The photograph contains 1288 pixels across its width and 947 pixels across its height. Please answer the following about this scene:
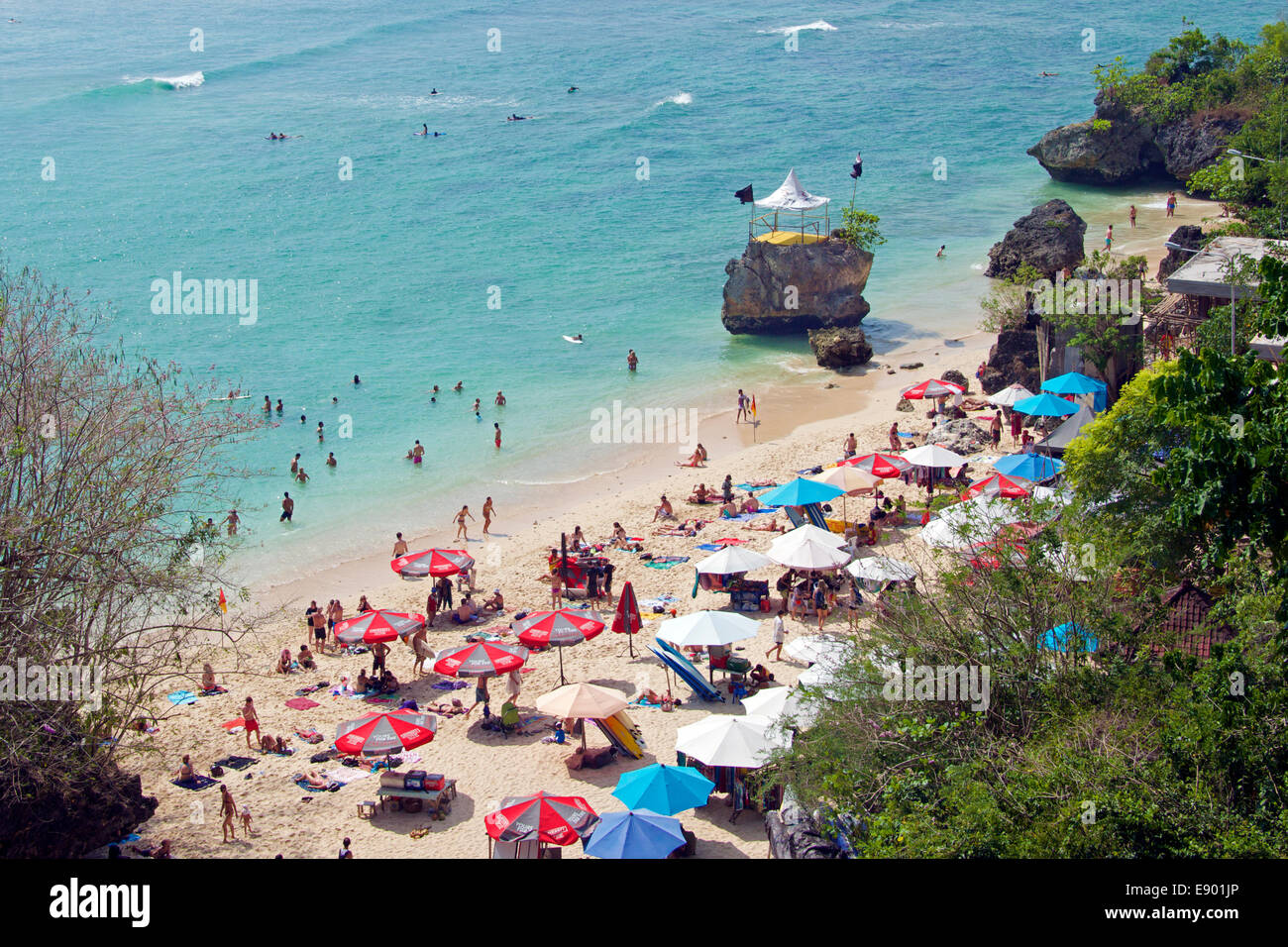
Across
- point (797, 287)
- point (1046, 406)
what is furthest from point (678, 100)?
point (1046, 406)

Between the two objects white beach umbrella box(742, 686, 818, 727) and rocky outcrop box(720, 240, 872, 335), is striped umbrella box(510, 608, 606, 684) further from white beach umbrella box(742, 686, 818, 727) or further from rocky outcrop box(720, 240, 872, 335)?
rocky outcrop box(720, 240, 872, 335)

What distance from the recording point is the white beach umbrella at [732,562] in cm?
2184

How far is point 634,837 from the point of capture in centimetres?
1378

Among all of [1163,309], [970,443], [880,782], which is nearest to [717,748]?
[880,782]

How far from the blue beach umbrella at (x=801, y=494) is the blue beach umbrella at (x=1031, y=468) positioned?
3.48m

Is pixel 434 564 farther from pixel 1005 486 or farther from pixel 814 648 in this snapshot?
pixel 1005 486

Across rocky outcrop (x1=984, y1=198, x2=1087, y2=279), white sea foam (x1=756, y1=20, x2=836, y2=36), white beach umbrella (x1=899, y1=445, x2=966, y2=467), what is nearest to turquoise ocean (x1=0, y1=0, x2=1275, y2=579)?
white sea foam (x1=756, y1=20, x2=836, y2=36)

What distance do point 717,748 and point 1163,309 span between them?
1894 centimetres

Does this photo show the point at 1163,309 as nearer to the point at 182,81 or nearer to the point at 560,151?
the point at 560,151

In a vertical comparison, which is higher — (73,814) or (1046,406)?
(1046,406)

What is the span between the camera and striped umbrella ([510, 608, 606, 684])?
19969 millimetres

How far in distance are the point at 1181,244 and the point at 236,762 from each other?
30874mm

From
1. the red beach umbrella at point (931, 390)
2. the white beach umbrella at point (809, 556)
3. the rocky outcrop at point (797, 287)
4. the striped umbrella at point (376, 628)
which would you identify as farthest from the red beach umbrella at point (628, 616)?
the rocky outcrop at point (797, 287)
